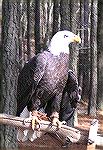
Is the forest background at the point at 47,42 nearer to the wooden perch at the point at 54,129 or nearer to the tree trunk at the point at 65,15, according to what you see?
the tree trunk at the point at 65,15

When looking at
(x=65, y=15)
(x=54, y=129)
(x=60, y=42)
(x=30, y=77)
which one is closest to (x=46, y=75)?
(x=30, y=77)

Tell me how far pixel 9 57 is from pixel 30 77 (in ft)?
1.29

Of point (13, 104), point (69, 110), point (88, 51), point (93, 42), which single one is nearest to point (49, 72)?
point (69, 110)

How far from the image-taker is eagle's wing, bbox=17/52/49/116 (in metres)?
2.50

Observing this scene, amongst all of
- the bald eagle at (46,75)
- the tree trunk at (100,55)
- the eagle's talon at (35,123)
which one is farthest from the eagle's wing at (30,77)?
the tree trunk at (100,55)

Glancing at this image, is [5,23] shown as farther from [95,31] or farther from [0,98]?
[95,31]

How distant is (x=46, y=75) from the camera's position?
2.55 meters

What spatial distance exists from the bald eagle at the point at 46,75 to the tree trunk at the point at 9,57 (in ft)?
0.90

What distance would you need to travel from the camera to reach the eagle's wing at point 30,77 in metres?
2.50

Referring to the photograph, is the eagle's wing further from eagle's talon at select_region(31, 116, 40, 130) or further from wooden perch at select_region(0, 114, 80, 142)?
wooden perch at select_region(0, 114, 80, 142)

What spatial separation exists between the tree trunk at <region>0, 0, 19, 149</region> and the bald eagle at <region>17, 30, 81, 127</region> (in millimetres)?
274

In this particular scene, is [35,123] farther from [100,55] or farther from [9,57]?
[100,55]

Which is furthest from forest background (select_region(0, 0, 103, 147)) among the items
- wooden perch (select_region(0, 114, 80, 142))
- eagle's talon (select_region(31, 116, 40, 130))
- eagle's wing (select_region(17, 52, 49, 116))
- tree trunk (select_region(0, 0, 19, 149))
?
wooden perch (select_region(0, 114, 80, 142))

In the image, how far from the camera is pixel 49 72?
255 centimetres
